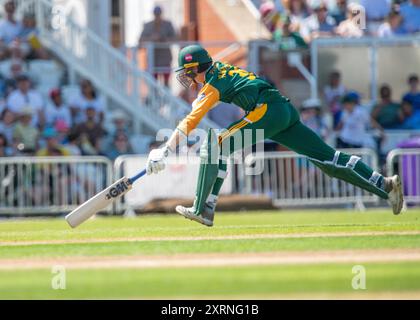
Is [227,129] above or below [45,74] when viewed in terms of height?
below

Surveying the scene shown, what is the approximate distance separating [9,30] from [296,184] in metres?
6.63

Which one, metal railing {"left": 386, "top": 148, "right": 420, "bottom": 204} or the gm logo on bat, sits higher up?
the gm logo on bat

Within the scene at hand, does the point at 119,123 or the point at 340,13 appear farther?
the point at 340,13

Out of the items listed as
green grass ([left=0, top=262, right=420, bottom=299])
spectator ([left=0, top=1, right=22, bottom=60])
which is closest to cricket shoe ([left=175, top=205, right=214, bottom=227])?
green grass ([left=0, top=262, right=420, bottom=299])

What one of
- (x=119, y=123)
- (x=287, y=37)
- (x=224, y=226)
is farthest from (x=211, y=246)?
(x=287, y=37)

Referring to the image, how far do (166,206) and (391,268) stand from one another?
35.1ft

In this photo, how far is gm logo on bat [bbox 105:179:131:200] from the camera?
14289mm

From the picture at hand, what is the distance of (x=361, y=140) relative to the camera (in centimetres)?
2291

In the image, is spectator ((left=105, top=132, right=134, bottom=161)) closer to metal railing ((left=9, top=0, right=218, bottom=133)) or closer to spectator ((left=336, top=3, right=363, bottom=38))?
metal railing ((left=9, top=0, right=218, bottom=133))

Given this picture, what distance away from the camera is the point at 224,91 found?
543 inches

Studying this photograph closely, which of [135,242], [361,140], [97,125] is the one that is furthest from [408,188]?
[135,242]

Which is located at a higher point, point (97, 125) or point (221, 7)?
point (221, 7)

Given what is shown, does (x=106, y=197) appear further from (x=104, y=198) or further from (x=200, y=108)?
(x=200, y=108)
